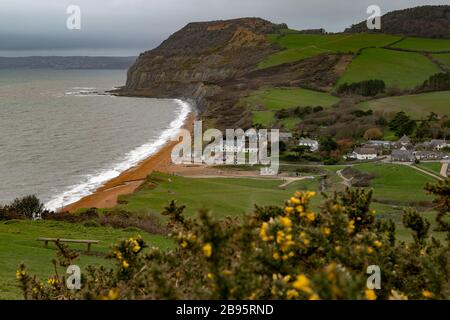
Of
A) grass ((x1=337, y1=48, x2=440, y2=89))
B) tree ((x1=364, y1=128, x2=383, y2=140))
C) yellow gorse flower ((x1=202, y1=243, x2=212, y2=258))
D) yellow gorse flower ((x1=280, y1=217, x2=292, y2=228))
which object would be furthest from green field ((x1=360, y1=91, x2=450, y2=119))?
yellow gorse flower ((x1=202, y1=243, x2=212, y2=258))

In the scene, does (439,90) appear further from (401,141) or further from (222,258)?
(222,258)

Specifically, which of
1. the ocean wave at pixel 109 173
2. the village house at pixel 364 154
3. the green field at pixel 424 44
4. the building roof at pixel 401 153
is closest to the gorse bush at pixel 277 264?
the ocean wave at pixel 109 173

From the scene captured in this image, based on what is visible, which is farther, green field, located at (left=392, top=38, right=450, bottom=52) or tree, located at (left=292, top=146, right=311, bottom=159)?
green field, located at (left=392, top=38, right=450, bottom=52)

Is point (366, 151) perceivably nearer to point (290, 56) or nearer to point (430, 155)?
point (430, 155)

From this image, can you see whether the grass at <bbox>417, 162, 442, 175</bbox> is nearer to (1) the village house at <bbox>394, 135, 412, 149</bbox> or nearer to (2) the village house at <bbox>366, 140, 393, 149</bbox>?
(1) the village house at <bbox>394, 135, 412, 149</bbox>

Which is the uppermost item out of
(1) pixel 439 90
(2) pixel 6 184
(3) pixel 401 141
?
(1) pixel 439 90

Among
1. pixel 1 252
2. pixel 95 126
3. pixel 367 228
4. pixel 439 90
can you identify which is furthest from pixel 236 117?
pixel 367 228

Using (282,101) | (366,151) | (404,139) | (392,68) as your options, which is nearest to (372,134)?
(404,139)
